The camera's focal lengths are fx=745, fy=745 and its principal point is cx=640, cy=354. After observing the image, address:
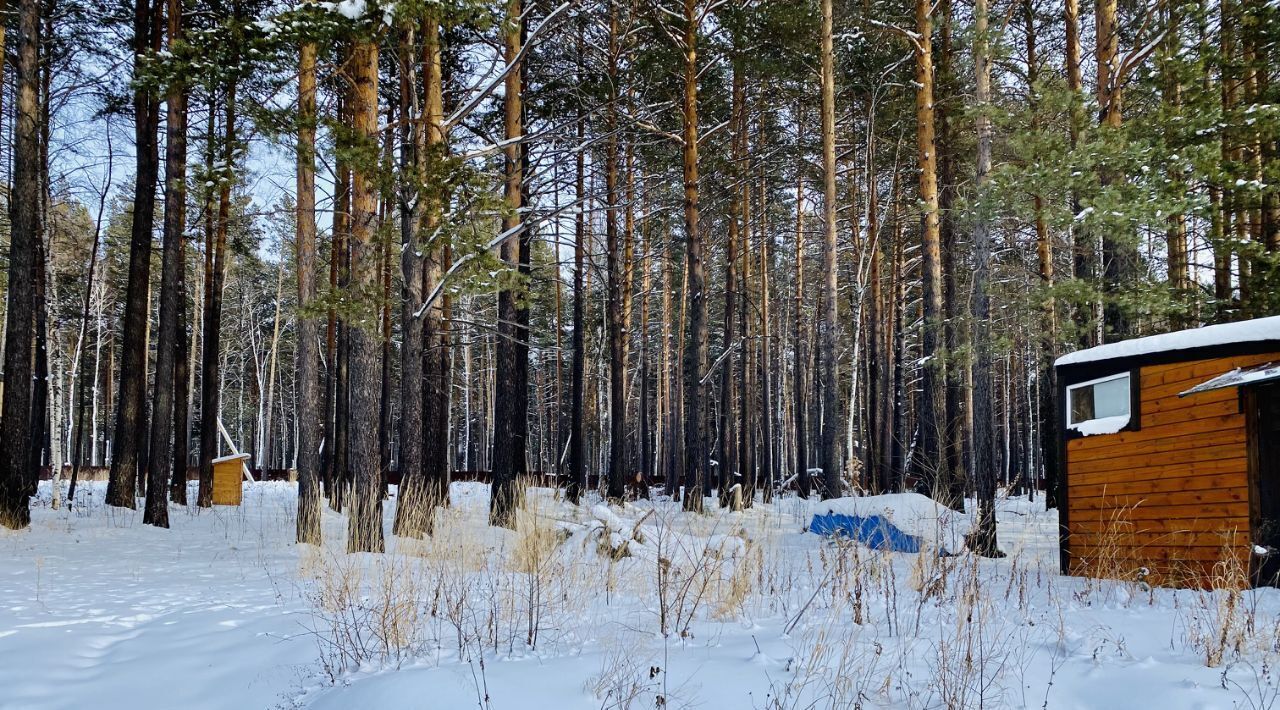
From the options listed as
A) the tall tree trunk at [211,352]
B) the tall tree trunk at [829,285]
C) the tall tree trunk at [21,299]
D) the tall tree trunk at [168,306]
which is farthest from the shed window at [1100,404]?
the tall tree trunk at [211,352]

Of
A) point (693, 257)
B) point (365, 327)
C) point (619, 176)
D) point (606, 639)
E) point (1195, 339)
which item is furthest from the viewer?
point (619, 176)

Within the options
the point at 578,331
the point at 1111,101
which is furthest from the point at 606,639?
the point at 578,331

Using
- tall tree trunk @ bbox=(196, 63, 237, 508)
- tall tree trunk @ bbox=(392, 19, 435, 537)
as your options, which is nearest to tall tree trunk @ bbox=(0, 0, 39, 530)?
tall tree trunk @ bbox=(196, 63, 237, 508)

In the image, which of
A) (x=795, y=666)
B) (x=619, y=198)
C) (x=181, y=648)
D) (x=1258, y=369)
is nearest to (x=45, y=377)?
(x=619, y=198)

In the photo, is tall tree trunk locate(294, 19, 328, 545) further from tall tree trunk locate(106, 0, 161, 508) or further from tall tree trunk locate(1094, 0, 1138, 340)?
tall tree trunk locate(1094, 0, 1138, 340)

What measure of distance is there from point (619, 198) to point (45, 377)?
1033 centimetres

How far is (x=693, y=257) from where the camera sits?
11.6m

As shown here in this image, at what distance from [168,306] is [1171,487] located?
11.9 metres

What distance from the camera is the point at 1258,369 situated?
5.44 metres

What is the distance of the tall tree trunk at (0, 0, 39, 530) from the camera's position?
27.6 ft

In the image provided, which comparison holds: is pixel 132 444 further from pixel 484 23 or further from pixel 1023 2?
pixel 1023 2

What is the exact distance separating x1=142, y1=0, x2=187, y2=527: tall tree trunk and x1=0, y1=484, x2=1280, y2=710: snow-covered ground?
14.7 ft

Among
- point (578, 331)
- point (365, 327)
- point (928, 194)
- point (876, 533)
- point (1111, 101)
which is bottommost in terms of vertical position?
point (876, 533)

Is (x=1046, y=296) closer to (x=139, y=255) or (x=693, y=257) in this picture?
(x=693, y=257)
